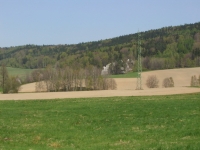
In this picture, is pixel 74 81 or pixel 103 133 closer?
pixel 103 133

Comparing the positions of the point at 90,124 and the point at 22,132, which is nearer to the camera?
the point at 22,132

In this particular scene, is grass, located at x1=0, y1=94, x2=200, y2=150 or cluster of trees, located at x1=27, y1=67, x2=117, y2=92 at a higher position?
cluster of trees, located at x1=27, y1=67, x2=117, y2=92

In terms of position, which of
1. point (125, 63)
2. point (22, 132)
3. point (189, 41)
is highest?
point (189, 41)

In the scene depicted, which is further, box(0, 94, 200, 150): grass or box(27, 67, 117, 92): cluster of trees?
box(27, 67, 117, 92): cluster of trees

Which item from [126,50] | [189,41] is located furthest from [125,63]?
[189,41]

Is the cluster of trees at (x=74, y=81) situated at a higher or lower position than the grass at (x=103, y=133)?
higher

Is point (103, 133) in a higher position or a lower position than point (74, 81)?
lower

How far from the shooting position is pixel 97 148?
1350 cm

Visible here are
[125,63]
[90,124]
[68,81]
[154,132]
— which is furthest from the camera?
[125,63]

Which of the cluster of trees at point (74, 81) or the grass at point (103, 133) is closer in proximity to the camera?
the grass at point (103, 133)

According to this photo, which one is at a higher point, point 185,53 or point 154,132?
point 185,53

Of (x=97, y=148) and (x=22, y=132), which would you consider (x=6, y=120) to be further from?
(x=97, y=148)

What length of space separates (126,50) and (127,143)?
159190 mm

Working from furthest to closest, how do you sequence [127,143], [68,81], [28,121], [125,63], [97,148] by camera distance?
[125,63], [68,81], [28,121], [127,143], [97,148]
